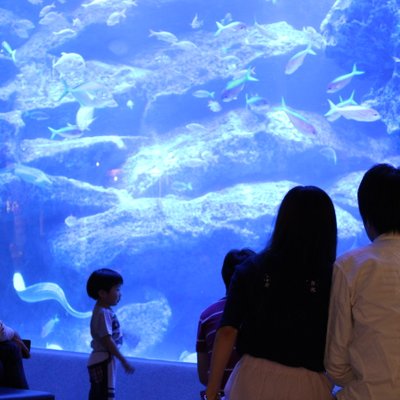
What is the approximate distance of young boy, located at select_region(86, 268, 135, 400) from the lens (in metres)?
3.25

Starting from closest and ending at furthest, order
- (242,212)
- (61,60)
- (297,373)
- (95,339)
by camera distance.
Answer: (297,373), (95,339), (242,212), (61,60)

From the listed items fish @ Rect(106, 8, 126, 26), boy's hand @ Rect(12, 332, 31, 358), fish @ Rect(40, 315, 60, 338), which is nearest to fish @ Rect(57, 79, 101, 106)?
fish @ Rect(106, 8, 126, 26)

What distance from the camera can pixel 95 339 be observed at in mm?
3361

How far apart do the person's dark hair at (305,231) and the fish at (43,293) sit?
11.6 metres

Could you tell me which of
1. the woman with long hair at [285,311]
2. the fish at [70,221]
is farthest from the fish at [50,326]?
the woman with long hair at [285,311]

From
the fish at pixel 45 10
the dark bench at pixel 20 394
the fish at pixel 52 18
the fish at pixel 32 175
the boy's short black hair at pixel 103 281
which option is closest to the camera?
the dark bench at pixel 20 394

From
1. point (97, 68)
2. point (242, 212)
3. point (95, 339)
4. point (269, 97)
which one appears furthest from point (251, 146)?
point (95, 339)

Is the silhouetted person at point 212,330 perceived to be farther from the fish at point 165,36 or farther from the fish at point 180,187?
the fish at point 165,36

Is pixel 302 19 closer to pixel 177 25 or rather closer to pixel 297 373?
pixel 177 25

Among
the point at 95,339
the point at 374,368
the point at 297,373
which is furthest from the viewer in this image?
the point at 95,339

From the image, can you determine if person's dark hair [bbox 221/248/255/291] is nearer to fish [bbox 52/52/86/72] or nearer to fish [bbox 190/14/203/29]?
fish [bbox 52/52/86/72]

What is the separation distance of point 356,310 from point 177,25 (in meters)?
15.5

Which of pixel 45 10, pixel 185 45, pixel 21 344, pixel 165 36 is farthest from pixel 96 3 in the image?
pixel 21 344

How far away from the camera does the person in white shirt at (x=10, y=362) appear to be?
9.48ft
